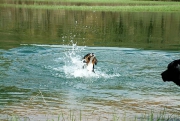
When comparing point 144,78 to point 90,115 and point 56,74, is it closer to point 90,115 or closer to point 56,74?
point 56,74

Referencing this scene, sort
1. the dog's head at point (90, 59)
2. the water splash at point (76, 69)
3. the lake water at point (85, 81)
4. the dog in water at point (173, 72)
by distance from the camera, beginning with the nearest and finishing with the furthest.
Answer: the dog in water at point (173, 72)
the lake water at point (85, 81)
the dog's head at point (90, 59)
the water splash at point (76, 69)

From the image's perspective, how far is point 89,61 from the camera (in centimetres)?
1457

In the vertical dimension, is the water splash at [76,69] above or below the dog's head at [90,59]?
below

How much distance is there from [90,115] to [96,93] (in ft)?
7.42

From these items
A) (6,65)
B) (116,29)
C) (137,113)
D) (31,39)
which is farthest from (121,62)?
(116,29)

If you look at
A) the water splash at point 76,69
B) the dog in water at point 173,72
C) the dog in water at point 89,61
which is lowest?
the water splash at point 76,69

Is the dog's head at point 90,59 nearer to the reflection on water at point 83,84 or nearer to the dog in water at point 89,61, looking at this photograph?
the dog in water at point 89,61

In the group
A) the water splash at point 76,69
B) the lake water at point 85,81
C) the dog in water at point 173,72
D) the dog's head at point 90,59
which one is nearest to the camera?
the dog in water at point 173,72

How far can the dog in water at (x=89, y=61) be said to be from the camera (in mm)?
14400

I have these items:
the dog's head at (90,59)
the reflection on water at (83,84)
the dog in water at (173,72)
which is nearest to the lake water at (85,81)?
the reflection on water at (83,84)

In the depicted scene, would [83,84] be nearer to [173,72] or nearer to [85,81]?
[85,81]

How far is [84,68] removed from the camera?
1467cm

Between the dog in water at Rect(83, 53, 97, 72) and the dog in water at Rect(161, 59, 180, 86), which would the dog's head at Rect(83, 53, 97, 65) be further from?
the dog in water at Rect(161, 59, 180, 86)

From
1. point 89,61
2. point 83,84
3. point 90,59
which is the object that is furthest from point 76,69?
point 83,84
